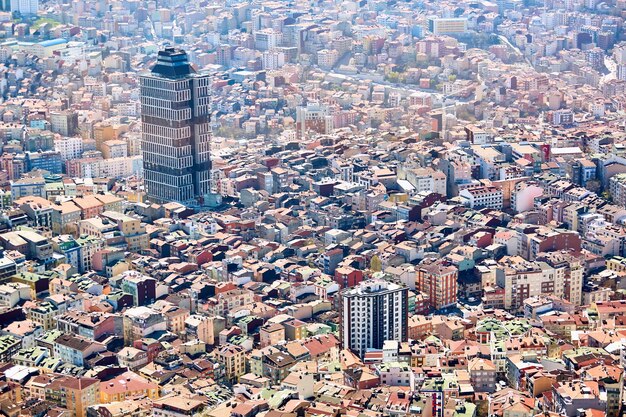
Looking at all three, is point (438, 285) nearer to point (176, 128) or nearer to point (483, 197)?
point (483, 197)

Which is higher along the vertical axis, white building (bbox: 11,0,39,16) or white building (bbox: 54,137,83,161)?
white building (bbox: 11,0,39,16)

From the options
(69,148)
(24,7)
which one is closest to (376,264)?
(69,148)

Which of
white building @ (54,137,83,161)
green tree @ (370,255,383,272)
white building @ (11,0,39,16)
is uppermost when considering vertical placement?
white building @ (11,0,39,16)

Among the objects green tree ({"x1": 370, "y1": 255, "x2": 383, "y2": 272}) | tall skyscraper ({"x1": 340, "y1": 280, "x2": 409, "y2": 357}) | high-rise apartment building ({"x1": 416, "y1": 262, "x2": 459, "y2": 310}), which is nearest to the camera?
tall skyscraper ({"x1": 340, "y1": 280, "x2": 409, "y2": 357})

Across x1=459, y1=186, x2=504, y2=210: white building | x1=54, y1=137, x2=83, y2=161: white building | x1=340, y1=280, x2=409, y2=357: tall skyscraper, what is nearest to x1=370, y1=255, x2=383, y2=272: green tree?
x1=340, y1=280, x2=409, y2=357: tall skyscraper

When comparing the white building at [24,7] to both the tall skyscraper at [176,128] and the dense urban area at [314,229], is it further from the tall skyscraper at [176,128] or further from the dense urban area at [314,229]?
the tall skyscraper at [176,128]

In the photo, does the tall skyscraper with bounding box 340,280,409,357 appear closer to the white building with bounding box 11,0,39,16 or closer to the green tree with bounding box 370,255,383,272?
the green tree with bounding box 370,255,383,272

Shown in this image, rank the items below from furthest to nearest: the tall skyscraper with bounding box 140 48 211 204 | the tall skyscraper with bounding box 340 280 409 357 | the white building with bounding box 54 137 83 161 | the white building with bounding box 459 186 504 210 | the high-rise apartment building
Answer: the white building with bounding box 54 137 83 161
the tall skyscraper with bounding box 140 48 211 204
the white building with bounding box 459 186 504 210
the high-rise apartment building
the tall skyscraper with bounding box 340 280 409 357
